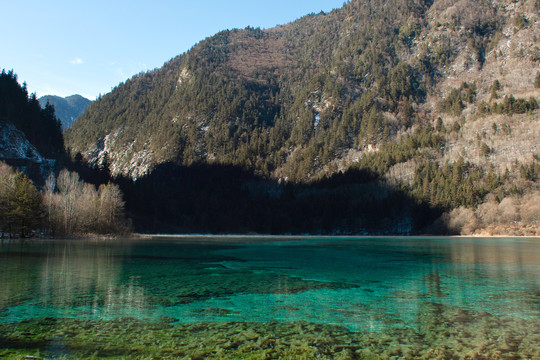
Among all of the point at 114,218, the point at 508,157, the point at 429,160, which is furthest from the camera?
the point at 429,160

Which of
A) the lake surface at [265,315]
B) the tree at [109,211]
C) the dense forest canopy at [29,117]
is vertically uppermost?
the dense forest canopy at [29,117]

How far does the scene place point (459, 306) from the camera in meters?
17.5

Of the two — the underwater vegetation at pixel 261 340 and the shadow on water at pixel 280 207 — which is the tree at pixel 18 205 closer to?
the underwater vegetation at pixel 261 340

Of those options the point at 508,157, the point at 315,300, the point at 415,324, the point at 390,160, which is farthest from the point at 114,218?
the point at 508,157

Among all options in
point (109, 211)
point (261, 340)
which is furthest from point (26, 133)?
point (261, 340)

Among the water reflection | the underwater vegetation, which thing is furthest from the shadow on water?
the underwater vegetation

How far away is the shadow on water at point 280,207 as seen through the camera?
5659 inches

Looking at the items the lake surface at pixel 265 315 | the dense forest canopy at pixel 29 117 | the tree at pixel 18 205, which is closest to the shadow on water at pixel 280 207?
the dense forest canopy at pixel 29 117

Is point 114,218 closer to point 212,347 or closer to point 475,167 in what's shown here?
point 212,347

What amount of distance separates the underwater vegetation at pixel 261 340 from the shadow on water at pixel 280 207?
129 m

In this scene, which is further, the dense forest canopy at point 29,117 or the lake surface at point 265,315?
the dense forest canopy at point 29,117

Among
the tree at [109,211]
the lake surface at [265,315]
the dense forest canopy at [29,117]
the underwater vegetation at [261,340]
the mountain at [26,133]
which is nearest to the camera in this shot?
the underwater vegetation at [261,340]

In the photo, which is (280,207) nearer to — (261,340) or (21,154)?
(21,154)

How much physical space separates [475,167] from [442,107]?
58615mm
